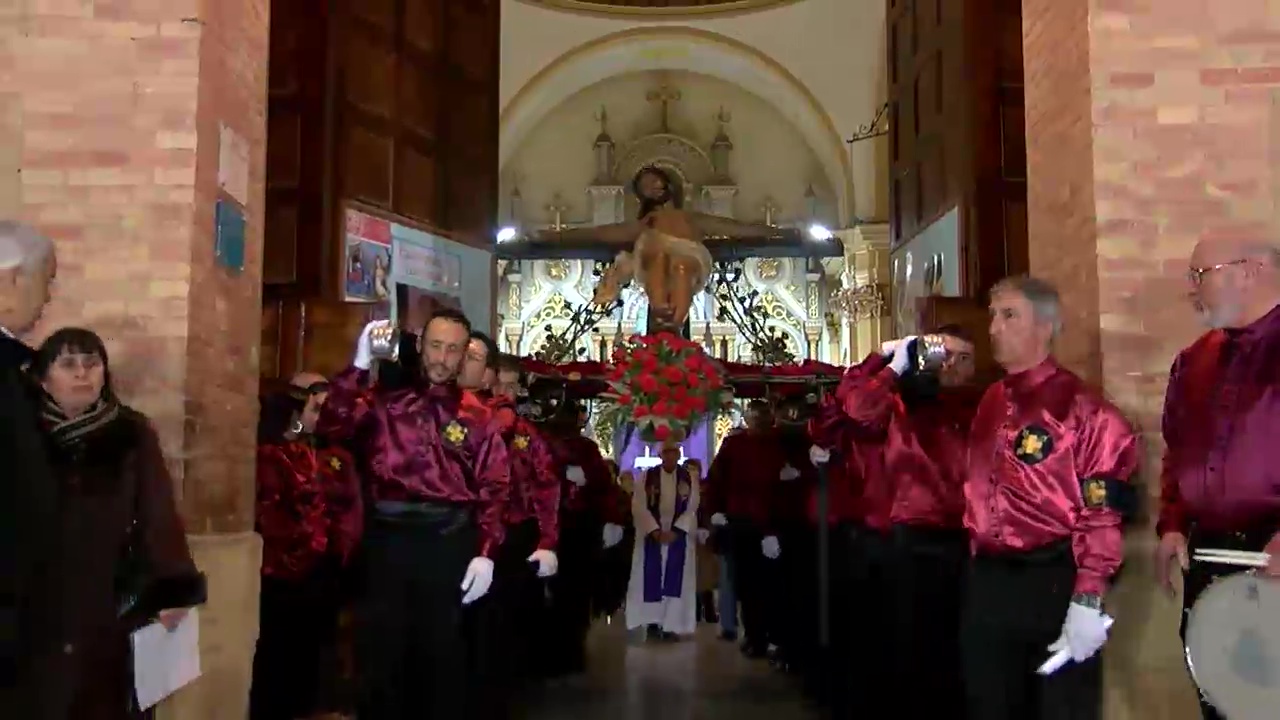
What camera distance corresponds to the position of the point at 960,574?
14.6 feet

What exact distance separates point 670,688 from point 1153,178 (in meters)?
3.80

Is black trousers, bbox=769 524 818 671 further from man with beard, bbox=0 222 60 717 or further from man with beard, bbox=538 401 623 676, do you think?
man with beard, bbox=0 222 60 717

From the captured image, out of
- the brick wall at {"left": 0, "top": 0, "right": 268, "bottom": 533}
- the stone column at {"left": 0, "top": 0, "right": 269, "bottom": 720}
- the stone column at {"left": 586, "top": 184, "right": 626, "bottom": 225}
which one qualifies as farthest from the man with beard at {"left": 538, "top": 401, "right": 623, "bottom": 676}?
the stone column at {"left": 586, "top": 184, "right": 626, "bottom": 225}

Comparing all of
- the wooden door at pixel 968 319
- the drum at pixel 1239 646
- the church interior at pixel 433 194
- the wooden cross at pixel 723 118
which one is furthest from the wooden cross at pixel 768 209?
the drum at pixel 1239 646

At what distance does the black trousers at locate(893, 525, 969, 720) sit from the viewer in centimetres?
450

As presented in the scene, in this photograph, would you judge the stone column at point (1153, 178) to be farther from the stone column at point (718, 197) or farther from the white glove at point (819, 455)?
the stone column at point (718, 197)

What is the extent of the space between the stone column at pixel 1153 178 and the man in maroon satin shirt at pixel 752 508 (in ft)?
11.5

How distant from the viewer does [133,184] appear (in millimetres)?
4008

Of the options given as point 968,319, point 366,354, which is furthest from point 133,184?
point 968,319

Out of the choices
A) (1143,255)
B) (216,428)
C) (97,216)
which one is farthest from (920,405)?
(97,216)

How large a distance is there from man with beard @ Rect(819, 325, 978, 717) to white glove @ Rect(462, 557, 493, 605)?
1546 mm

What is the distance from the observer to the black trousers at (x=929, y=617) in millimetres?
4496

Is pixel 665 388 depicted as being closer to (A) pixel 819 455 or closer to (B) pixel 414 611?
(A) pixel 819 455

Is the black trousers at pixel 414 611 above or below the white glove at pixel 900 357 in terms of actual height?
below
